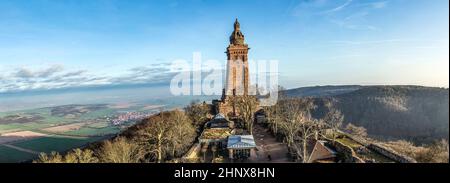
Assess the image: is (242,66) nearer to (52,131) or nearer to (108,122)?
(108,122)

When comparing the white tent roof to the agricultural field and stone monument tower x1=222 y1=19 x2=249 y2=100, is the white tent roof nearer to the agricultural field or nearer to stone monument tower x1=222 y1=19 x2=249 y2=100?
stone monument tower x1=222 y1=19 x2=249 y2=100

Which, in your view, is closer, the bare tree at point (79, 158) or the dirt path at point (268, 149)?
the bare tree at point (79, 158)

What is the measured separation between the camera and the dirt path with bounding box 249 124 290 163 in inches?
818

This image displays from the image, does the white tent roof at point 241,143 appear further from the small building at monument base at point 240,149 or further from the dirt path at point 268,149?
the dirt path at point 268,149

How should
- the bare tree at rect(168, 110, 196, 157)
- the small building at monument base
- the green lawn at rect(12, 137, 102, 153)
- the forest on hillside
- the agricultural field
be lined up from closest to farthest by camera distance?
the small building at monument base → the bare tree at rect(168, 110, 196, 157) → the green lawn at rect(12, 137, 102, 153) → the agricultural field → the forest on hillside

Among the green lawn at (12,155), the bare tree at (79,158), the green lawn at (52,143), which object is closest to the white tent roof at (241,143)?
the bare tree at (79,158)

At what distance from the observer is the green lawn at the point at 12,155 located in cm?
3301

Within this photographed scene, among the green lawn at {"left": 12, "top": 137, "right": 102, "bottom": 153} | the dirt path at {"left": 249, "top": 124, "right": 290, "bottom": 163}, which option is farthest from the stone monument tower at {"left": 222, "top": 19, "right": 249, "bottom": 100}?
the green lawn at {"left": 12, "top": 137, "right": 102, "bottom": 153}

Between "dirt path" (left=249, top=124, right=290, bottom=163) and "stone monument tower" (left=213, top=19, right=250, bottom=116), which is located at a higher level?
"stone monument tower" (left=213, top=19, right=250, bottom=116)

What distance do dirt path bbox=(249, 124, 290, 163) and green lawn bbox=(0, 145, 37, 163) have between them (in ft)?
80.5

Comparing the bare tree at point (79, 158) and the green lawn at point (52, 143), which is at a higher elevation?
the bare tree at point (79, 158)

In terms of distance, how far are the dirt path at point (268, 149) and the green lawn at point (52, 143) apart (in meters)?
22.3
